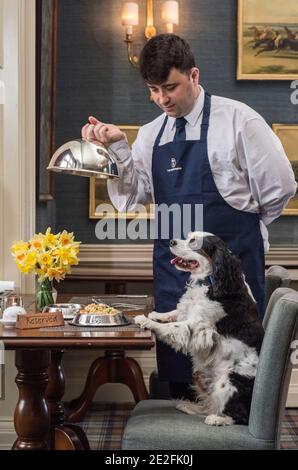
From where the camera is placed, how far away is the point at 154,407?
10.0 ft

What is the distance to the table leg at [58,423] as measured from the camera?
12.1 feet

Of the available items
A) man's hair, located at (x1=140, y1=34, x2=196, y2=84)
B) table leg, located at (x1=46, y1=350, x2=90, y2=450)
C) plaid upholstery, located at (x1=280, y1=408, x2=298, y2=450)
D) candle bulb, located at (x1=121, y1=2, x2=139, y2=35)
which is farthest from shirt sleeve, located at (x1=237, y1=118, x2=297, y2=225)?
candle bulb, located at (x1=121, y1=2, x2=139, y2=35)

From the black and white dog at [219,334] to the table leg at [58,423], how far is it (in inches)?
37.4

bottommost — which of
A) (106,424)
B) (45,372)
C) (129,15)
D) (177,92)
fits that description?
(106,424)

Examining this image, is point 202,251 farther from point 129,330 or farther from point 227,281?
point 129,330

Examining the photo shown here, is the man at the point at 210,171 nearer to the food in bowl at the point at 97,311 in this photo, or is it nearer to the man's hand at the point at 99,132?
the man's hand at the point at 99,132

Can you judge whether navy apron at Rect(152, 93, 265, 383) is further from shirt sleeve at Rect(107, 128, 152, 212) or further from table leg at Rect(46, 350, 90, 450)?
table leg at Rect(46, 350, 90, 450)

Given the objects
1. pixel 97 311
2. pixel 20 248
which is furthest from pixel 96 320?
pixel 20 248

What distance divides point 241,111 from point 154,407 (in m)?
1.26

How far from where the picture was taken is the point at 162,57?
10.4ft

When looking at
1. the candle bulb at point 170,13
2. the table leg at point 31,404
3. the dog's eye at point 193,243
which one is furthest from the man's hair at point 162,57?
the candle bulb at point 170,13

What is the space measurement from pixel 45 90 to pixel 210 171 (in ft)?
5.69

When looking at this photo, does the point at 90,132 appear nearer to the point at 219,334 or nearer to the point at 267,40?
the point at 219,334
